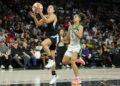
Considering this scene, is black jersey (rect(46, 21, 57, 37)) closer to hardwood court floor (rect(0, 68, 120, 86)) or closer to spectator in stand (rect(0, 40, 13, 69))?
hardwood court floor (rect(0, 68, 120, 86))

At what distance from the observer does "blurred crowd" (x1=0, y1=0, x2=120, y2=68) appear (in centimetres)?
2030

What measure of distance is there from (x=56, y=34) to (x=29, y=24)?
12742 mm

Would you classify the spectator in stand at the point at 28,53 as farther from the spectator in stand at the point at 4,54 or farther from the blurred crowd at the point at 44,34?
the spectator in stand at the point at 4,54

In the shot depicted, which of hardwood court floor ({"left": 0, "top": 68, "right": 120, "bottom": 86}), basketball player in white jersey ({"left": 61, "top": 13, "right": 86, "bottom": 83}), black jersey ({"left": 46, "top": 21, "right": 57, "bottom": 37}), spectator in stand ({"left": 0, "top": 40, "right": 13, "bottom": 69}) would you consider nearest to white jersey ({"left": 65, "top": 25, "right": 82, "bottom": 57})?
basketball player in white jersey ({"left": 61, "top": 13, "right": 86, "bottom": 83})

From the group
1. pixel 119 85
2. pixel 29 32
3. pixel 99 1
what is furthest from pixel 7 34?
pixel 99 1

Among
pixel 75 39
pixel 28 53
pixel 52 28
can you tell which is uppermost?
pixel 52 28

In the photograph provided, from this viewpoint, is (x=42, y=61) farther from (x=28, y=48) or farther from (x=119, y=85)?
(x=119, y=85)

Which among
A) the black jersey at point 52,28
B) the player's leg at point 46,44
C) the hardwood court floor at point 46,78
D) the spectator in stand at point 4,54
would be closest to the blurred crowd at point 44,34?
the spectator in stand at point 4,54

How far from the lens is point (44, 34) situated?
22500 millimetres

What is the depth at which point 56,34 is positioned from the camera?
11.8 metres

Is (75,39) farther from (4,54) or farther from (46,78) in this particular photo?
(4,54)

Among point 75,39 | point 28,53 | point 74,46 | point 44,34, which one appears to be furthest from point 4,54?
point 74,46

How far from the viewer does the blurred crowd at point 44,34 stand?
66.6 ft

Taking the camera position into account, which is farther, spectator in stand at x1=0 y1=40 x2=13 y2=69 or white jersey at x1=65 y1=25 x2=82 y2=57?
spectator in stand at x1=0 y1=40 x2=13 y2=69
